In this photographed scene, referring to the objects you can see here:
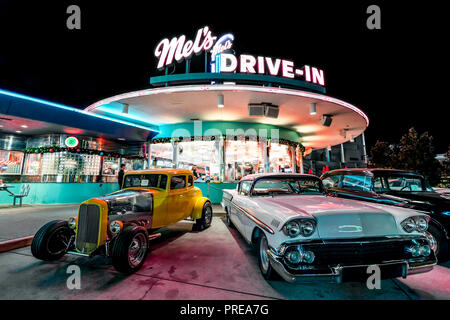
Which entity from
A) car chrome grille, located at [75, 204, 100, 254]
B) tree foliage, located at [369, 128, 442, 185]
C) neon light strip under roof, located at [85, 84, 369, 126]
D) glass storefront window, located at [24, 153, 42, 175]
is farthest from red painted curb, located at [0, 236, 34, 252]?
tree foliage, located at [369, 128, 442, 185]

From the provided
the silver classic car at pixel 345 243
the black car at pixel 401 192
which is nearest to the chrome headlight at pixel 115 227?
the silver classic car at pixel 345 243

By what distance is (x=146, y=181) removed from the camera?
466cm

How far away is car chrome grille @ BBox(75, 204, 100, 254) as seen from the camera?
3.18 meters

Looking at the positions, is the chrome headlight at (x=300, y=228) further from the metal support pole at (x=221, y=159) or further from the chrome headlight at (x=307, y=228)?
the metal support pole at (x=221, y=159)

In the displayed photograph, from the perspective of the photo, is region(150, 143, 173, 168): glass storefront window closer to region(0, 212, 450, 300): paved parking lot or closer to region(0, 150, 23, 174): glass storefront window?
region(0, 150, 23, 174): glass storefront window

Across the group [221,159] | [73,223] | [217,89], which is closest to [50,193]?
[73,223]

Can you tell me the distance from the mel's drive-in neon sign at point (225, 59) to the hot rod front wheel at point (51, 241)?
8.21 meters

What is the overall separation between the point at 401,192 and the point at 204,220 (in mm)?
4958

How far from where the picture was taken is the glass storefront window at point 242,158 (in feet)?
38.8

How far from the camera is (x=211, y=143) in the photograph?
1186 cm

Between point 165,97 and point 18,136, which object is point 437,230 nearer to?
point 165,97

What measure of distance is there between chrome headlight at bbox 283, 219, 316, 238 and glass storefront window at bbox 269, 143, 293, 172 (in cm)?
1071

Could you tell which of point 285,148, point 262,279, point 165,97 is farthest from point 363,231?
point 285,148
